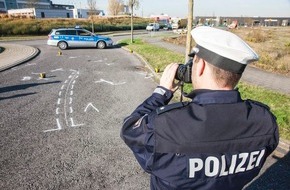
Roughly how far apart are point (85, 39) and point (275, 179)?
1823 centimetres

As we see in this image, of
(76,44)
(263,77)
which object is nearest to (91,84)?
(263,77)

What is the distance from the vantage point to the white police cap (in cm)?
150

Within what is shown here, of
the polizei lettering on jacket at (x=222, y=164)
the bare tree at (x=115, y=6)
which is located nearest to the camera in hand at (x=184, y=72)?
the polizei lettering on jacket at (x=222, y=164)

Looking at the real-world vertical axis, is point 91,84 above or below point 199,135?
below

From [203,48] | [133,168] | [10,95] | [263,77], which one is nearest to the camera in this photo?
[203,48]

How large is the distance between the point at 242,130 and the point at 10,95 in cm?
873

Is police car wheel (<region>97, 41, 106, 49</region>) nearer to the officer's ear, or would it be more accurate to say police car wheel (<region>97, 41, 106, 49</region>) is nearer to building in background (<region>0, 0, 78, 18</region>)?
the officer's ear

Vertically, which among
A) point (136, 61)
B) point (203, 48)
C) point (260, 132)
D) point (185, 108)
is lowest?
point (136, 61)

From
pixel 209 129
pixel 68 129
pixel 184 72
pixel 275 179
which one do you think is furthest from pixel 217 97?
pixel 68 129

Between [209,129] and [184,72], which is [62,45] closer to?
[184,72]

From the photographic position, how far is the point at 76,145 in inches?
209

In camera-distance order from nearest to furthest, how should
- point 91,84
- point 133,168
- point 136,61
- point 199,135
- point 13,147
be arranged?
point 199,135, point 133,168, point 13,147, point 91,84, point 136,61

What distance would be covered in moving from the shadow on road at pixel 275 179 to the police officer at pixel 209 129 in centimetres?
291

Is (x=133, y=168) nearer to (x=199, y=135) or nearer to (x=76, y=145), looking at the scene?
(x=76, y=145)
